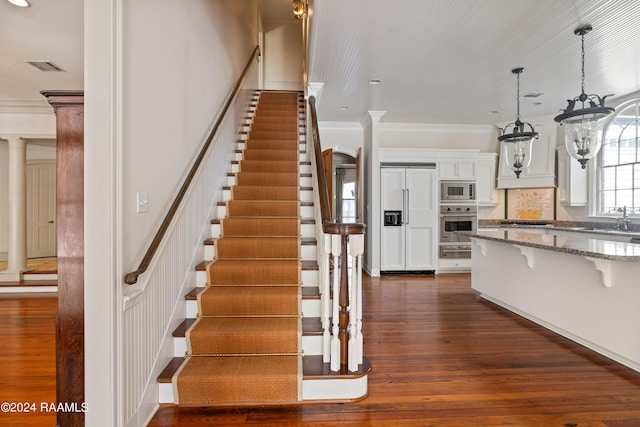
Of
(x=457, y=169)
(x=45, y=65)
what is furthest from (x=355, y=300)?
(x=457, y=169)

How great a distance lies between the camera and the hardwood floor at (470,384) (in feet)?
6.35

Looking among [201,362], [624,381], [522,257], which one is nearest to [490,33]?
[522,257]

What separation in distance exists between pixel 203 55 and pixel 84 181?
2.23m

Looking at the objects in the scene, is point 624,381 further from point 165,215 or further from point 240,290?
point 165,215

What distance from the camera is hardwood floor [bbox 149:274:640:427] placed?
1.93 metres

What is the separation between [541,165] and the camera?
20.6ft

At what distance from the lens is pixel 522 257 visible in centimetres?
372

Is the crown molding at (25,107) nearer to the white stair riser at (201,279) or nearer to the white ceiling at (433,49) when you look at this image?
the white ceiling at (433,49)

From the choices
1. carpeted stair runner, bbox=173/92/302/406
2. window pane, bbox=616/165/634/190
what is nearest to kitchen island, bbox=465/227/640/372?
carpeted stair runner, bbox=173/92/302/406

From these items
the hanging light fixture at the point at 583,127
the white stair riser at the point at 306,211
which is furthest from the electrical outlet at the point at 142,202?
the hanging light fixture at the point at 583,127

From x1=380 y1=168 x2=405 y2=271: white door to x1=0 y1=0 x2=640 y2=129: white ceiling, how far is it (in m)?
1.34

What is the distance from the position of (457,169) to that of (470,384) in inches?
188

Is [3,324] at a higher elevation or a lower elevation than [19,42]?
lower

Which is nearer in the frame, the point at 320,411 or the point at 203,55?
the point at 320,411
